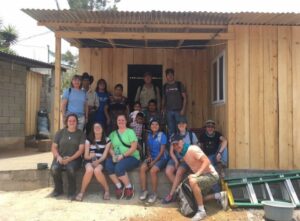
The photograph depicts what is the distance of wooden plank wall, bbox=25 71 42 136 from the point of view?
1221cm

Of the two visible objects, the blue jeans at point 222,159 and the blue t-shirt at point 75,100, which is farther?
the blue t-shirt at point 75,100

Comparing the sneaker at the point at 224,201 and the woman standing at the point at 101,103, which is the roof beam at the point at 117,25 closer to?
the woman standing at the point at 101,103

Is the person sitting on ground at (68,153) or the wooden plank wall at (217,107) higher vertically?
the wooden plank wall at (217,107)

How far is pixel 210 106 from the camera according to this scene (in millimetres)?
9094

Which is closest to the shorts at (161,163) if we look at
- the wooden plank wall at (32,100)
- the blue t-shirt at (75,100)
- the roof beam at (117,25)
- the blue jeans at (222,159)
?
the blue jeans at (222,159)

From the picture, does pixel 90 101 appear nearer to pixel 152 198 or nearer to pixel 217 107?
pixel 152 198

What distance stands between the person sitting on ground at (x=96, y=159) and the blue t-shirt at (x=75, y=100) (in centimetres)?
68

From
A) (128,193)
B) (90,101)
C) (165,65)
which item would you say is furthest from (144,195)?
(165,65)

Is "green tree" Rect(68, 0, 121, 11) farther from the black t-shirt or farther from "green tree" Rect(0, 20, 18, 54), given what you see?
the black t-shirt

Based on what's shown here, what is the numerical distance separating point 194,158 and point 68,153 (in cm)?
222

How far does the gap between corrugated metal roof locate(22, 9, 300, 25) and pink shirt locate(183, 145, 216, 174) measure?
7.44ft

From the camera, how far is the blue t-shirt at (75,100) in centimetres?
704

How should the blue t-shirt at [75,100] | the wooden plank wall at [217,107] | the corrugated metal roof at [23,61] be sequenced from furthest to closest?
the corrugated metal roof at [23,61]
the wooden plank wall at [217,107]
the blue t-shirt at [75,100]

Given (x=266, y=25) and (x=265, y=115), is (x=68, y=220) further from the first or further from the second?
(x=266, y=25)
